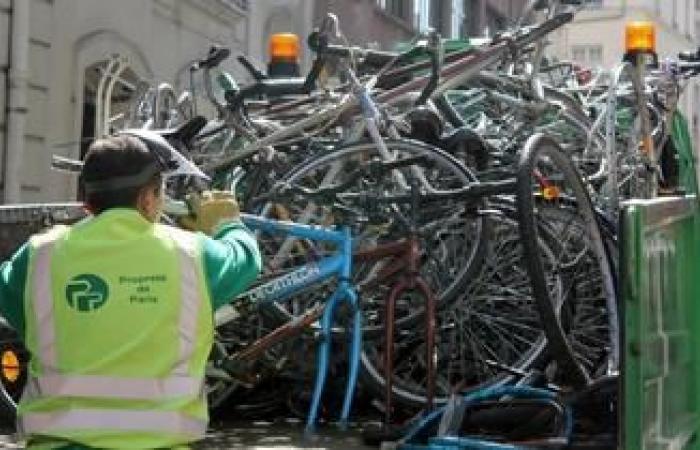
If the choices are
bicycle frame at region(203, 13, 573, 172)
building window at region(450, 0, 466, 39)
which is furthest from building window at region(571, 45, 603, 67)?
bicycle frame at region(203, 13, 573, 172)

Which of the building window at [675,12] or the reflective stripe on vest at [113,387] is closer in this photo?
the reflective stripe on vest at [113,387]

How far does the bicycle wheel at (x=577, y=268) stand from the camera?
4.64 metres

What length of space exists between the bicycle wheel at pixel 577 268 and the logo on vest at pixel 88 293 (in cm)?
237

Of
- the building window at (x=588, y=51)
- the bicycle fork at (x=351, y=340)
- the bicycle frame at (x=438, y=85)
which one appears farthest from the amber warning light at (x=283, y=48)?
the building window at (x=588, y=51)

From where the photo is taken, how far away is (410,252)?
14.6ft

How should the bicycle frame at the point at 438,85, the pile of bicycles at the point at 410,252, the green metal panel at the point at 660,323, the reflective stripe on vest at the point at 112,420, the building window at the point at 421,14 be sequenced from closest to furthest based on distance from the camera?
the reflective stripe on vest at the point at 112,420 < the green metal panel at the point at 660,323 < the pile of bicycles at the point at 410,252 < the bicycle frame at the point at 438,85 < the building window at the point at 421,14

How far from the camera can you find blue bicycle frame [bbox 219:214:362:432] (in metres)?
4.39

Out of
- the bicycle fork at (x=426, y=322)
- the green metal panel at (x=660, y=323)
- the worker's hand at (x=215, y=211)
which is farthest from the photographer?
the bicycle fork at (x=426, y=322)

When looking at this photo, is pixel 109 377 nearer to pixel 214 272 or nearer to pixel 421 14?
pixel 214 272

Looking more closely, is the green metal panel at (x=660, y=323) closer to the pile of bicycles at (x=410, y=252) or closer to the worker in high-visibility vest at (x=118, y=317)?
the pile of bicycles at (x=410, y=252)

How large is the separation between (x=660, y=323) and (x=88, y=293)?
1946 mm

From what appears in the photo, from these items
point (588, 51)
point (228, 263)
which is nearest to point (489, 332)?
point (228, 263)

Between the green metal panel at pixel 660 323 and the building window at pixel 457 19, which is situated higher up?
the building window at pixel 457 19

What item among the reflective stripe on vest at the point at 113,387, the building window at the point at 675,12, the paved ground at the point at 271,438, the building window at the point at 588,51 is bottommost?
the paved ground at the point at 271,438
